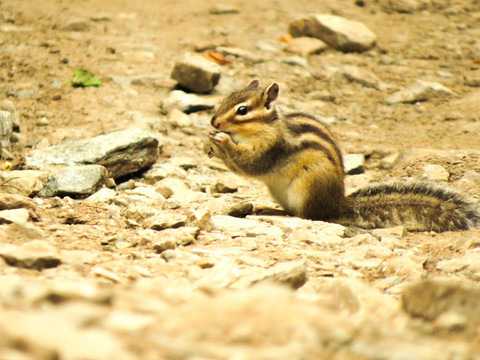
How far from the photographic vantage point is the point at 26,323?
171cm

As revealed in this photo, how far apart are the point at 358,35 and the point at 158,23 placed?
3.14 metres

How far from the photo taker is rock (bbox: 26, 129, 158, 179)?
5539 millimetres

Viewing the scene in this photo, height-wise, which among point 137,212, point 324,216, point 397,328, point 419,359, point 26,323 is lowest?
point 324,216

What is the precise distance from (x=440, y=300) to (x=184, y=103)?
541 cm

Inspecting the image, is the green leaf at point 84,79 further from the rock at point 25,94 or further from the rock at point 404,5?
the rock at point 404,5

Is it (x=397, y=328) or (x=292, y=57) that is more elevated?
(x=397, y=328)

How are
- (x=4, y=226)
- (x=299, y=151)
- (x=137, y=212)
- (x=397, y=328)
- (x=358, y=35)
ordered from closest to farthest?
1. (x=397, y=328)
2. (x=4, y=226)
3. (x=137, y=212)
4. (x=299, y=151)
5. (x=358, y=35)

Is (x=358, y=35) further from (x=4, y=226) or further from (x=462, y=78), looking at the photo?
(x=4, y=226)

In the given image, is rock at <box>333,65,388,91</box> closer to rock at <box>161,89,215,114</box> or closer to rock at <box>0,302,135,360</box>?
rock at <box>161,89,215,114</box>

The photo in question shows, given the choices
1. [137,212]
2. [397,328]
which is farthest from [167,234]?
[397,328]

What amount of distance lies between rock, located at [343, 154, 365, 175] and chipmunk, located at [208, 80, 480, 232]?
0.99 meters

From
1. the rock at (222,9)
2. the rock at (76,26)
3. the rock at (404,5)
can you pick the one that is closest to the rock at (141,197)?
the rock at (76,26)

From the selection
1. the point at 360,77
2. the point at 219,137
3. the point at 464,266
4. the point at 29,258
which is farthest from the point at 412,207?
the point at 360,77

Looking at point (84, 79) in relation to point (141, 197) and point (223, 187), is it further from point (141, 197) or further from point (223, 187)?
point (141, 197)
